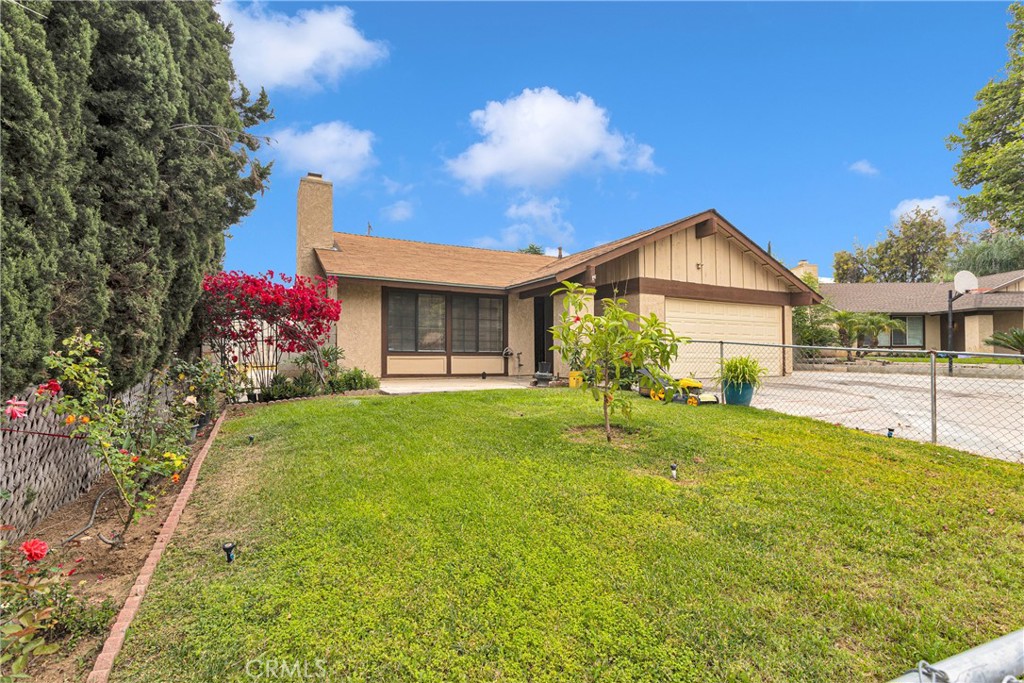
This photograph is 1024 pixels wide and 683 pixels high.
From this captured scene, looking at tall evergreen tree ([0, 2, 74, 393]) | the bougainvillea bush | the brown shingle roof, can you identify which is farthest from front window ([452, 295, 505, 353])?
tall evergreen tree ([0, 2, 74, 393])

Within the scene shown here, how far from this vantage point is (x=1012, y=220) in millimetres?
17453

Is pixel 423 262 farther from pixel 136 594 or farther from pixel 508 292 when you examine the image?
pixel 136 594

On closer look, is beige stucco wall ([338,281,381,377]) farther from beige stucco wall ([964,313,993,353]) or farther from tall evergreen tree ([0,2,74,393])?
beige stucco wall ([964,313,993,353])

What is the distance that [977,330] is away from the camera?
2211 centimetres

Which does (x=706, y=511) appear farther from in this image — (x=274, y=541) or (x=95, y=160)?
(x=95, y=160)

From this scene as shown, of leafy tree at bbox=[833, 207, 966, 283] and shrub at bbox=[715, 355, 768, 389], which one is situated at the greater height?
leafy tree at bbox=[833, 207, 966, 283]

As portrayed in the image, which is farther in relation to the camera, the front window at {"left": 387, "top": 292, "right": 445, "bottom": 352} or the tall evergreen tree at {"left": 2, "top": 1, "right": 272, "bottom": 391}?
the front window at {"left": 387, "top": 292, "right": 445, "bottom": 352}

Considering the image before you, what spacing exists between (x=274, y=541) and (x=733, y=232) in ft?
40.2

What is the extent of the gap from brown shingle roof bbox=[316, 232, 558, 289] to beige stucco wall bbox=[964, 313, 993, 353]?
72.1ft

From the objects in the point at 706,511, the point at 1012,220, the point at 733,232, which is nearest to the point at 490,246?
the point at 733,232

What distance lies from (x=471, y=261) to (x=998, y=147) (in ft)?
65.7

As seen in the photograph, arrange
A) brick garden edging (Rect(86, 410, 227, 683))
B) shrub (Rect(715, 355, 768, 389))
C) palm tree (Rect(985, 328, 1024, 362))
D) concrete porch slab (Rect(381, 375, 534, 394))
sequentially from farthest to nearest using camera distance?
palm tree (Rect(985, 328, 1024, 362)) < concrete porch slab (Rect(381, 375, 534, 394)) < shrub (Rect(715, 355, 768, 389)) < brick garden edging (Rect(86, 410, 227, 683))

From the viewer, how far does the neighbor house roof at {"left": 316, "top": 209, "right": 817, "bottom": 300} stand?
1073 cm

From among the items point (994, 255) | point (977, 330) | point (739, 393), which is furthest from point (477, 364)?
point (994, 255)
